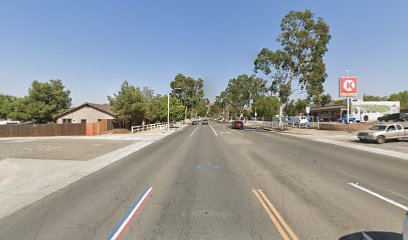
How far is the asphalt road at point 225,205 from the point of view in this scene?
17.5ft

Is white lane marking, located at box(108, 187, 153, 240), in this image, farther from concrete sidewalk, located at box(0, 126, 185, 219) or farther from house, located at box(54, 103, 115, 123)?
house, located at box(54, 103, 115, 123)

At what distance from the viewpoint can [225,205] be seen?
6844mm

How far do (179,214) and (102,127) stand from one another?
1441 inches

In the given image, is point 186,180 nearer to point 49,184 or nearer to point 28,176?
point 49,184

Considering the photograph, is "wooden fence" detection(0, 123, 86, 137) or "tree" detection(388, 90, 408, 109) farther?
"tree" detection(388, 90, 408, 109)

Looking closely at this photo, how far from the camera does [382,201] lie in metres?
7.18

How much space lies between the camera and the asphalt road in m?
5.33

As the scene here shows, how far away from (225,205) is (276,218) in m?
1.34

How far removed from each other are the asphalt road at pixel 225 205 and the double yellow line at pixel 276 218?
2cm

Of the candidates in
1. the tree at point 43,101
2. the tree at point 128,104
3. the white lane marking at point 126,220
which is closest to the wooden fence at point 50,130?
the tree at point 128,104

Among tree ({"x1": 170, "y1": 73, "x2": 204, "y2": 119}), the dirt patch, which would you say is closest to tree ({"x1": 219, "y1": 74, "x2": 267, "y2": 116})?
tree ({"x1": 170, "y1": 73, "x2": 204, "y2": 119})

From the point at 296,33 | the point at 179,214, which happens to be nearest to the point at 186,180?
the point at 179,214

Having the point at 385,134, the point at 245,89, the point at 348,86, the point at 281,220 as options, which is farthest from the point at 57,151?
the point at 245,89

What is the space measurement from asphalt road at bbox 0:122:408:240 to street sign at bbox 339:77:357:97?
30.5 metres
